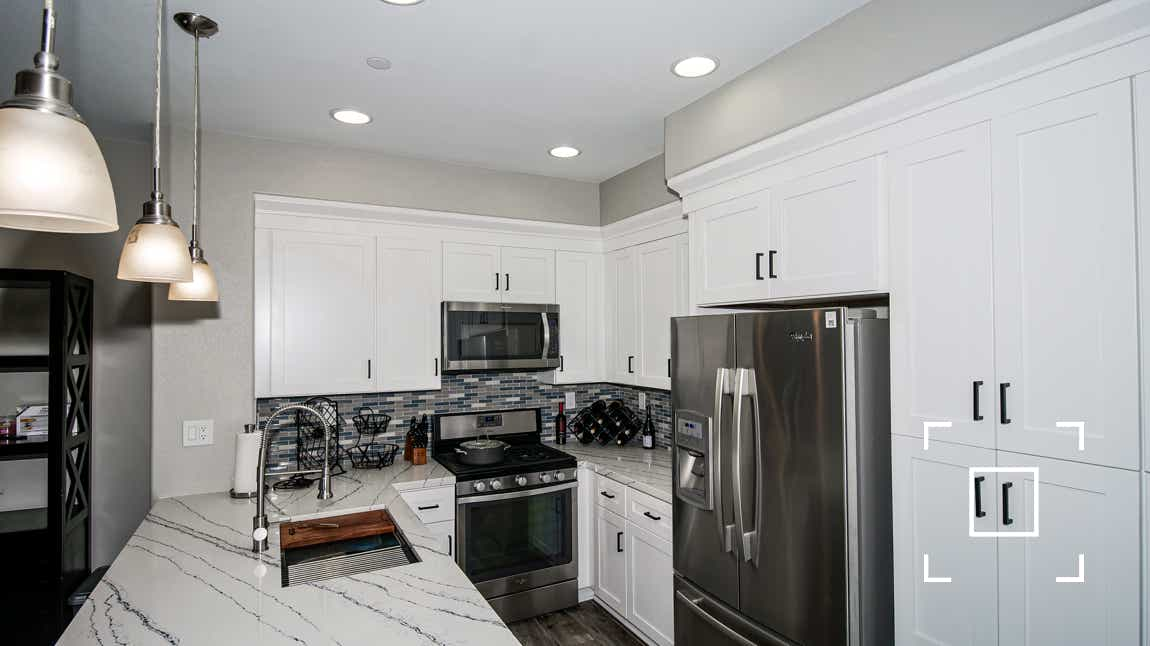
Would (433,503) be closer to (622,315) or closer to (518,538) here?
(518,538)

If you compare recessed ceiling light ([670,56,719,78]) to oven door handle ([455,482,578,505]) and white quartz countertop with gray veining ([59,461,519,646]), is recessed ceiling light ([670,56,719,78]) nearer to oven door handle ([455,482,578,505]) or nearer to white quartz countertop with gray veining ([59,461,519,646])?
white quartz countertop with gray veining ([59,461,519,646])

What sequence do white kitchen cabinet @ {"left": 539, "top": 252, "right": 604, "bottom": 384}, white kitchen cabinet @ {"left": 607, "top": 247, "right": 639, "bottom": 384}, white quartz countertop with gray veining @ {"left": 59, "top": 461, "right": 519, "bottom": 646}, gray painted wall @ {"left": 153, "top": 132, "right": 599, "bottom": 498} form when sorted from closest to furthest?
1. white quartz countertop with gray veining @ {"left": 59, "top": 461, "right": 519, "bottom": 646}
2. gray painted wall @ {"left": 153, "top": 132, "right": 599, "bottom": 498}
3. white kitchen cabinet @ {"left": 607, "top": 247, "right": 639, "bottom": 384}
4. white kitchen cabinet @ {"left": 539, "top": 252, "right": 604, "bottom": 384}

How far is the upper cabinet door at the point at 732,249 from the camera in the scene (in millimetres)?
2307

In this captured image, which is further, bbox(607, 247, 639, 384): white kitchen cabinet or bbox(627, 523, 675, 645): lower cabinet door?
bbox(607, 247, 639, 384): white kitchen cabinet

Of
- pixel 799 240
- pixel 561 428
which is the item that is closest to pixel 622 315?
pixel 561 428

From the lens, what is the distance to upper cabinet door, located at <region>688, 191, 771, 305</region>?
2.31 m

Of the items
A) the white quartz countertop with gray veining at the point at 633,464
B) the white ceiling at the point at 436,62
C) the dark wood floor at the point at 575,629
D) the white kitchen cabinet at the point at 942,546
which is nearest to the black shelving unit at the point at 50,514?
the white ceiling at the point at 436,62

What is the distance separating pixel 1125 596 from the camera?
1.37 m

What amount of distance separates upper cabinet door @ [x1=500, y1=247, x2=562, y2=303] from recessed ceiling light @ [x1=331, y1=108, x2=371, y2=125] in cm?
114

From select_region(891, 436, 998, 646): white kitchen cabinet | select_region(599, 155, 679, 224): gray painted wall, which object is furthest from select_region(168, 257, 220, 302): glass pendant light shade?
select_region(891, 436, 998, 646): white kitchen cabinet

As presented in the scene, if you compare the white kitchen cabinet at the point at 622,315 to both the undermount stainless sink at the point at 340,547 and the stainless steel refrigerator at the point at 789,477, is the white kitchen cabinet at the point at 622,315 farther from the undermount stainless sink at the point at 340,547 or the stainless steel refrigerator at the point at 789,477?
the undermount stainless sink at the point at 340,547

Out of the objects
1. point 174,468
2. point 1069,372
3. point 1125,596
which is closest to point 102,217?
point 1069,372

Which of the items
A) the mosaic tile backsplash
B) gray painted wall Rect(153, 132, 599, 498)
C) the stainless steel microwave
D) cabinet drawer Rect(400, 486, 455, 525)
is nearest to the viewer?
gray painted wall Rect(153, 132, 599, 498)
